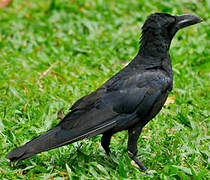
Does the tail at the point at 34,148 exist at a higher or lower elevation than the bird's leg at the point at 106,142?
higher

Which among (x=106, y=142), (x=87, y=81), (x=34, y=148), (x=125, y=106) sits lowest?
(x=106, y=142)

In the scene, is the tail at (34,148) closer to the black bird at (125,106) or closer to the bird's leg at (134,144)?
the black bird at (125,106)

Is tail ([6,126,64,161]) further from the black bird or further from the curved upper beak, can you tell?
the curved upper beak

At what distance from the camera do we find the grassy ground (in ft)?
15.2

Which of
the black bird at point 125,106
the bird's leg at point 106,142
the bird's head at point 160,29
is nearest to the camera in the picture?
the black bird at point 125,106

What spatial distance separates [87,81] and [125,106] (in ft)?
7.16

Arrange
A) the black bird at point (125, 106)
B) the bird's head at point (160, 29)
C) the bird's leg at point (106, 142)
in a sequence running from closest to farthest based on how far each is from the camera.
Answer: the black bird at point (125, 106), the bird's leg at point (106, 142), the bird's head at point (160, 29)

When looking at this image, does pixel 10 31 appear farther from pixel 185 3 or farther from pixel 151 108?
pixel 151 108

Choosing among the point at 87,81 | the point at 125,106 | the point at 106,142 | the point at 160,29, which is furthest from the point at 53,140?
the point at 87,81

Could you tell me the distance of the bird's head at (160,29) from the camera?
15.8 ft

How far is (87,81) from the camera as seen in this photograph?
659 cm

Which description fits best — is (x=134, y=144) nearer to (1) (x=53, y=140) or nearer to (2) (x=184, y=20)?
(1) (x=53, y=140)

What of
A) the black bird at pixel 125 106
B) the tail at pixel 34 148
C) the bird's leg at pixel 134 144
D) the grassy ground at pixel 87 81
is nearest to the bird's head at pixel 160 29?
the black bird at pixel 125 106

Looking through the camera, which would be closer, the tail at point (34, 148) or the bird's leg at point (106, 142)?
the tail at point (34, 148)
